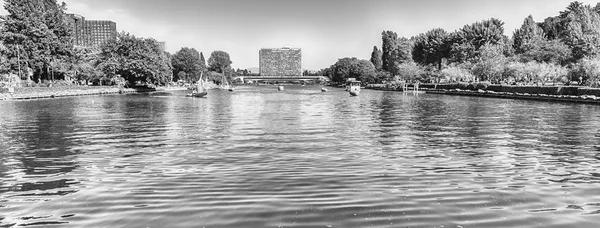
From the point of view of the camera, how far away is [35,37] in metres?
99.5

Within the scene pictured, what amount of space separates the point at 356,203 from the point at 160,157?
11.4 metres

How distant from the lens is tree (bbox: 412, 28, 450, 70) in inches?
5688

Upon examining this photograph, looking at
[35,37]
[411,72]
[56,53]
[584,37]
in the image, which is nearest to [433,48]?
[411,72]

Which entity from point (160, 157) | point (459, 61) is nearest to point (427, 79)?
point (459, 61)

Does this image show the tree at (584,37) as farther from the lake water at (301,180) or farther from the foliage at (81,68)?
the foliage at (81,68)

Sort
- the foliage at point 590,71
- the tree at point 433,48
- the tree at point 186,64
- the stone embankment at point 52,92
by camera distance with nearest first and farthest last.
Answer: the foliage at point 590,71 → the stone embankment at point 52,92 → the tree at point 433,48 → the tree at point 186,64

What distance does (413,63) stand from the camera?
536ft

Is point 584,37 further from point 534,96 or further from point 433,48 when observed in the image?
point 433,48

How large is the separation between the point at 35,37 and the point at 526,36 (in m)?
134

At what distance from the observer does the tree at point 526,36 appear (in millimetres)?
122562

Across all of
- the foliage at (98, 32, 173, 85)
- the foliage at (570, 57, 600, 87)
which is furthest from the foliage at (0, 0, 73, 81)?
the foliage at (570, 57, 600, 87)

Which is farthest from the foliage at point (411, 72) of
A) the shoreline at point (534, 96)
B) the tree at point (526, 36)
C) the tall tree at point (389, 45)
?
the shoreline at point (534, 96)

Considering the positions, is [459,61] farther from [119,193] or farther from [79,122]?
[119,193]

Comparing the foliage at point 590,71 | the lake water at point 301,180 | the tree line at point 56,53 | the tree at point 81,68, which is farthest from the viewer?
the tree at point 81,68
